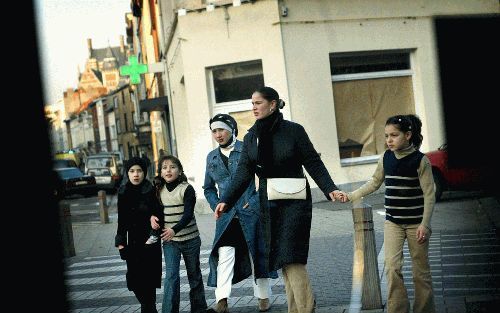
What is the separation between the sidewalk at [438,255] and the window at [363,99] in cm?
229

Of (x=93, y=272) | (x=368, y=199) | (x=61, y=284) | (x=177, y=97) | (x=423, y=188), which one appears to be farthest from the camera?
(x=177, y=97)

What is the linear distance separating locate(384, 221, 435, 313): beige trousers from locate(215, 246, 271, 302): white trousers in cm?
146

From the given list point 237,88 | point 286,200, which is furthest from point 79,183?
point 286,200

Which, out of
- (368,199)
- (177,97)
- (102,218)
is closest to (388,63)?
(368,199)

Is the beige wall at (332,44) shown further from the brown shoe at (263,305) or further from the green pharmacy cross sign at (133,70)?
the brown shoe at (263,305)

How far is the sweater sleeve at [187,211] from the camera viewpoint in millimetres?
5809

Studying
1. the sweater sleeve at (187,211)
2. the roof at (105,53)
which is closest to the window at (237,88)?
the sweater sleeve at (187,211)

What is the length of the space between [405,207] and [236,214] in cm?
189

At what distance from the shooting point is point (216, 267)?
633 cm

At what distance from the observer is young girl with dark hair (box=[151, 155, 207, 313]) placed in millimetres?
5918

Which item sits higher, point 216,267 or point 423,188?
point 423,188

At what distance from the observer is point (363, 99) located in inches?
683

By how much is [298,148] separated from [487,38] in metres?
3.77

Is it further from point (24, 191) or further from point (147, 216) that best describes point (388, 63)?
point (24, 191)
